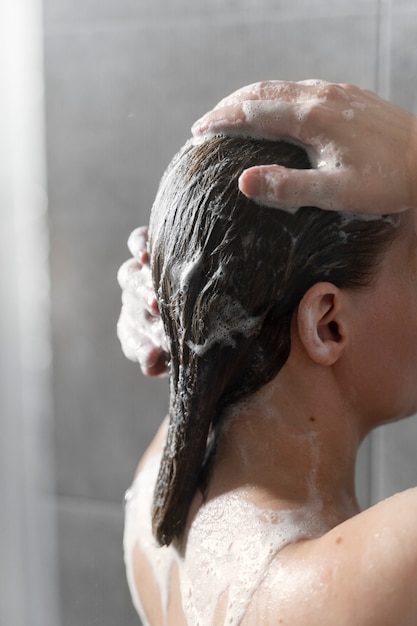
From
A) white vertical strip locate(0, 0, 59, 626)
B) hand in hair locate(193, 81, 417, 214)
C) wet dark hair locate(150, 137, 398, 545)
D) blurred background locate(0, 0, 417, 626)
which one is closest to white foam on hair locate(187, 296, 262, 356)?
wet dark hair locate(150, 137, 398, 545)

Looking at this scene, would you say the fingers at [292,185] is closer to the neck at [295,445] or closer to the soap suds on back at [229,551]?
the neck at [295,445]

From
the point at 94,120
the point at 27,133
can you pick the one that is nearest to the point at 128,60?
the point at 94,120

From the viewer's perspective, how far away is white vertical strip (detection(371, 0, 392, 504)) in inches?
36.4

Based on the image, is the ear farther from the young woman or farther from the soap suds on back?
the soap suds on back

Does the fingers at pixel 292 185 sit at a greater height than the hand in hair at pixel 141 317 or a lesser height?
greater

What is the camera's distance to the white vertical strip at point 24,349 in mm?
1287

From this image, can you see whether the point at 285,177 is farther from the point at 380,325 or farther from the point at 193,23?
the point at 193,23

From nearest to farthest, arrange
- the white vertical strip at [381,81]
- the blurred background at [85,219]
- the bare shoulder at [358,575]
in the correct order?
1. the bare shoulder at [358,575]
2. the white vertical strip at [381,81]
3. the blurred background at [85,219]

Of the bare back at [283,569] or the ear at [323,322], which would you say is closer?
the bare back at [283,569]

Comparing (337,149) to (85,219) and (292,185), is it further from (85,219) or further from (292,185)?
(85,219)

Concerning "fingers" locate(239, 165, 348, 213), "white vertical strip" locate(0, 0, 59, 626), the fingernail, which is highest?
the fingernail

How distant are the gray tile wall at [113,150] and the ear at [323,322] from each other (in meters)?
0.20

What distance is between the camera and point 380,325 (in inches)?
31.2

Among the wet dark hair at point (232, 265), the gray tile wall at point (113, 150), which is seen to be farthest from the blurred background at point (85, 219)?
the wet dark hair at point (232, 265)
